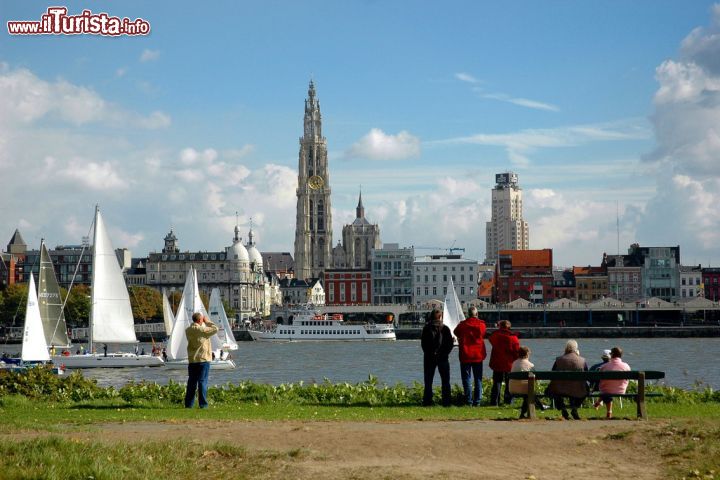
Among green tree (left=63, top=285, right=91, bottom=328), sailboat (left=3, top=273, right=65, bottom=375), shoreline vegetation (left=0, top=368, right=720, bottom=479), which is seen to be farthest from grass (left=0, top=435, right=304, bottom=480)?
green tree (left=63, top=285, right=91, bottom=328)

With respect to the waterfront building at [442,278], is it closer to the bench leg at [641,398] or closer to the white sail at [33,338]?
the white sail at [33,338]

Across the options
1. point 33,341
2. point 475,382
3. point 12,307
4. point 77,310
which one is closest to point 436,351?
point 475,382

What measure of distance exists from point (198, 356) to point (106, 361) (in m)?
49.0

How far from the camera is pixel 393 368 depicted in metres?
67.3

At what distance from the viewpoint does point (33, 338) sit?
6056 cm

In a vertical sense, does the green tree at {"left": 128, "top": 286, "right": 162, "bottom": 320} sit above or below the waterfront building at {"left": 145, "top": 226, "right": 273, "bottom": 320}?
below

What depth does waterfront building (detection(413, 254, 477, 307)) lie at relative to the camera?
591 feet

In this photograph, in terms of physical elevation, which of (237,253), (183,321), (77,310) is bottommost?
(183,321)

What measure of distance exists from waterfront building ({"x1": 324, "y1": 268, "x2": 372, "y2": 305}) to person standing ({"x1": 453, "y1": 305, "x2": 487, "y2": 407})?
156m

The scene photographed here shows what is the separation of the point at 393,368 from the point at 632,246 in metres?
130

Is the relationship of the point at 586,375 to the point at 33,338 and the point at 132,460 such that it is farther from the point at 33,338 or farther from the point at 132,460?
the point at 33,338

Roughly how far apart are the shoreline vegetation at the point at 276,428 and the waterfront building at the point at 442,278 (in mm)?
154120

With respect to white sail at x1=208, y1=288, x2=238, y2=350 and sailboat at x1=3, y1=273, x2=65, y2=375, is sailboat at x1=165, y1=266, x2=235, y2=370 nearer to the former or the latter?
sailboat at x1=3, y1=273, x2=65, y2=375

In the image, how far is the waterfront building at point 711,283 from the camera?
177 metres
